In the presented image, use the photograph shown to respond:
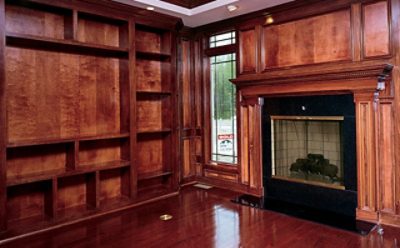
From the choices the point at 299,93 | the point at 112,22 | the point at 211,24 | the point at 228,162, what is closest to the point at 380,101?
the point at 299,93

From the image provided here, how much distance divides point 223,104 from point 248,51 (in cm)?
95

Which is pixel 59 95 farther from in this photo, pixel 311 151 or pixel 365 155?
pixel 365 155

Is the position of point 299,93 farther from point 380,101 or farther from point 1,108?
point 1,108

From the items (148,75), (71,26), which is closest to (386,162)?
(148,75)

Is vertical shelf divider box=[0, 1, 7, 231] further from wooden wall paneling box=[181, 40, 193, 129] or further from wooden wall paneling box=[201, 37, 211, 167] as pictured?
wooden wall paneling box=[201, 37, 211, 167]

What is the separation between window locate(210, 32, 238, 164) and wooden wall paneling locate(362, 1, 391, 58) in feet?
6.14

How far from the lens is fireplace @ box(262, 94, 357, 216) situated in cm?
355

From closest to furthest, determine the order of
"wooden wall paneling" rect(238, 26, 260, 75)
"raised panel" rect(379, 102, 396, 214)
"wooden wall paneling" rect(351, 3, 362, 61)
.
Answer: "raised panel" rect(379, 102, 396, 214) → "wooden wall paneling" rect(351, 3, 362, 61) → "wooden wall paneling" rect(238, 26, 260, 75)

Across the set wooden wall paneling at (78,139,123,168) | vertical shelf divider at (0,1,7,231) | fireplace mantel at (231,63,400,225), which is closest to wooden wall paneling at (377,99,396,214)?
fireplace mantel at (231,63,400,225)

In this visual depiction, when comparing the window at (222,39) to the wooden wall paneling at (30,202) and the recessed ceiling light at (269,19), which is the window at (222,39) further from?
the wooden wall paneling at (30,202)

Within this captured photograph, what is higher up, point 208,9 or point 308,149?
point 208,9

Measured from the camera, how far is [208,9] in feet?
14.1

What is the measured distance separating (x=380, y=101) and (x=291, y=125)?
1.16m

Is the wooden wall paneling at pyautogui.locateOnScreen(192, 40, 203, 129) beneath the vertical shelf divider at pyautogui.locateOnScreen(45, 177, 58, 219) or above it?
above
